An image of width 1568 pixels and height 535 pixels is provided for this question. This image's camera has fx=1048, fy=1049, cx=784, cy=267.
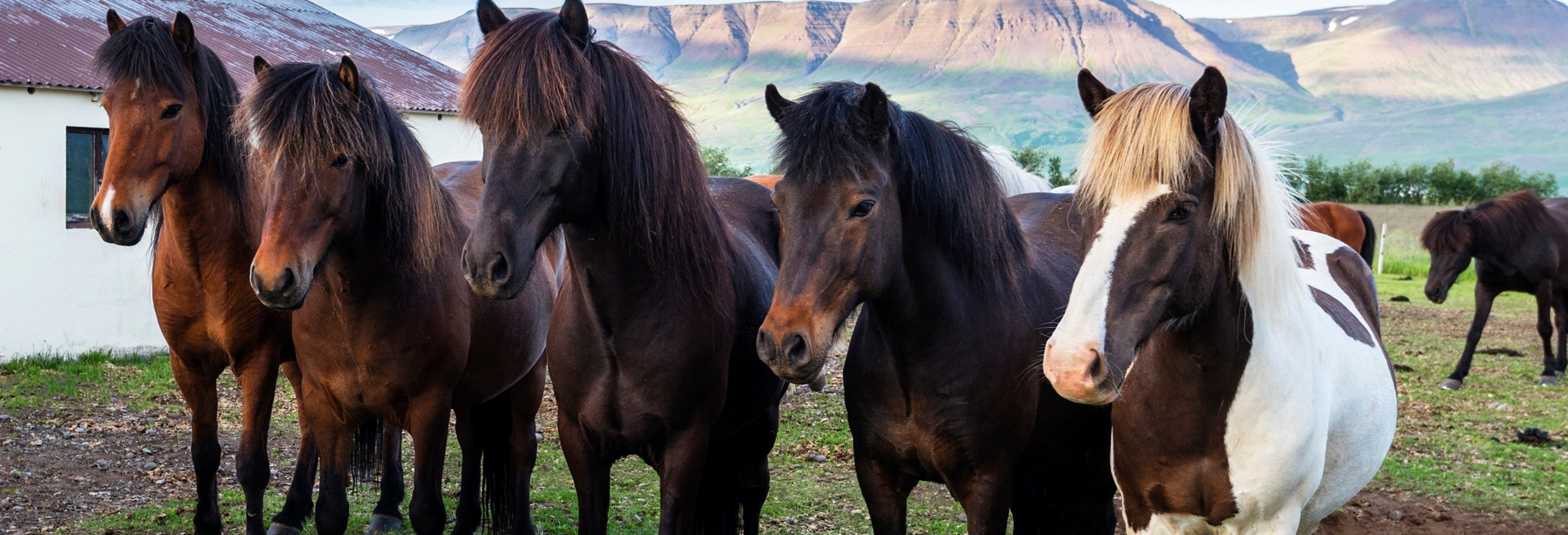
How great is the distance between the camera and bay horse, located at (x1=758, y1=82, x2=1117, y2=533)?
263 cm

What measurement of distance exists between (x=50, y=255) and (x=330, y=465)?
7946 mm

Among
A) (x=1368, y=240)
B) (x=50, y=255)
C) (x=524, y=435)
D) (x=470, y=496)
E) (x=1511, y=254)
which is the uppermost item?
(x=1368, y=240)

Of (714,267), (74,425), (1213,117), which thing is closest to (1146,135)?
(1213,117)

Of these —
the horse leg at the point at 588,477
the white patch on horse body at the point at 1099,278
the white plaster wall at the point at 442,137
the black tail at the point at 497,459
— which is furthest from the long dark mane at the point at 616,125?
the white plaster wall at the point at 442,137

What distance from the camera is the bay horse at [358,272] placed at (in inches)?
132

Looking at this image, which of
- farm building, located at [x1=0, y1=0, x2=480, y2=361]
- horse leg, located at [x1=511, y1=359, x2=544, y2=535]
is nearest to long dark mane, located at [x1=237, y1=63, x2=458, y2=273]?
horse leg, located at [x1=511, y1=359, x2=544, y2=535]

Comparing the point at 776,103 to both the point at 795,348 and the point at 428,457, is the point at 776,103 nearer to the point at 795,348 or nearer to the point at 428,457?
the point at 795,348

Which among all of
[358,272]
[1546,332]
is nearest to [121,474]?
[358,272]

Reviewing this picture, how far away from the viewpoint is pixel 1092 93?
2773 mm

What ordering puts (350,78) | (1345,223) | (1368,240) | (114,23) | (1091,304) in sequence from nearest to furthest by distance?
(1091,304) → (350,78) → (114,23) → (1368,240) → (1345,223)

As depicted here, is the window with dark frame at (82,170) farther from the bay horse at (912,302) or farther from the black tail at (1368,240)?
the black tail at (1368,240)

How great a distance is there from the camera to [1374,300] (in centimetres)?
445

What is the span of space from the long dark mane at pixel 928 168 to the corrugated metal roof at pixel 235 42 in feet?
22.7

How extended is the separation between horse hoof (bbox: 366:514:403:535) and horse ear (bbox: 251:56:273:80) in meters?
2.21
